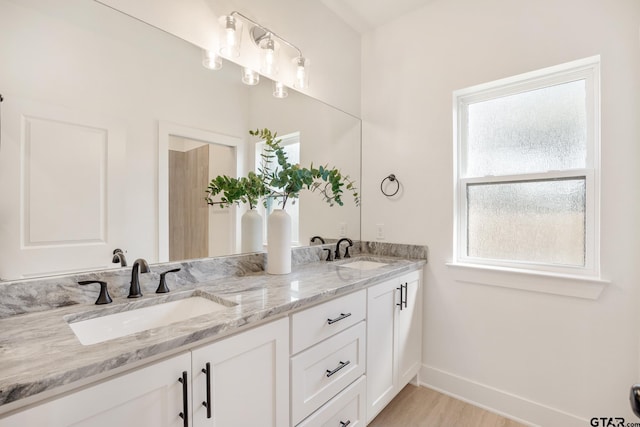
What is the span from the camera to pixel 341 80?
2273 millimetres

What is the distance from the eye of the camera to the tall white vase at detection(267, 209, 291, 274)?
1.61 m

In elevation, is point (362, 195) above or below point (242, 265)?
above

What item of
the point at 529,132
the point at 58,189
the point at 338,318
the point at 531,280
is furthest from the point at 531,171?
the point at 58,189

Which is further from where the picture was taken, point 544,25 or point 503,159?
point 503,159

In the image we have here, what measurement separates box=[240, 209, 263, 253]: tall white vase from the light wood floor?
4.01 feet

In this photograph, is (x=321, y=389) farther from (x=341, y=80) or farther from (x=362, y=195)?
(x=341, y=80)

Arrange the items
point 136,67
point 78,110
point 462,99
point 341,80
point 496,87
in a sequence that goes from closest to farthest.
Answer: point 78,110
point 136,67
point 496,87
point 462,99
point 341,80

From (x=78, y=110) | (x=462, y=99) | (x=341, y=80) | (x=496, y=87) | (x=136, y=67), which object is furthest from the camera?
(x=341, y=80)

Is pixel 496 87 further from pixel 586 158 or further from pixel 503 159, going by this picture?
pixel 586 158

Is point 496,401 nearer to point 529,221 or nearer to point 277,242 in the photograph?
point 529,221

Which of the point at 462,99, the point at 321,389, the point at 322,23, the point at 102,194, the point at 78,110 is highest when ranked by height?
the point at 322,23

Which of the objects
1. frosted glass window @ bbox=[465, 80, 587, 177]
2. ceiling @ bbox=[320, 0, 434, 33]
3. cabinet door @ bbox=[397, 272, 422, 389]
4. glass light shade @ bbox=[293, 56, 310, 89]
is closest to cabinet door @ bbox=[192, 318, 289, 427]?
cabinet door @ bbox=[397, 272, 422, 389]

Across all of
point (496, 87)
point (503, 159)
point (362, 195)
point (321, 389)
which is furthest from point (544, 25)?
point (321, 389)

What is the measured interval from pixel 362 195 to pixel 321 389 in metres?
1.53
